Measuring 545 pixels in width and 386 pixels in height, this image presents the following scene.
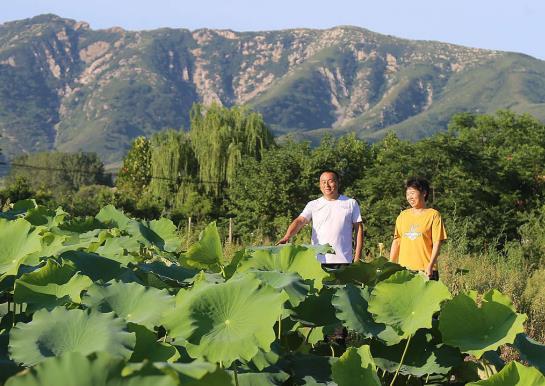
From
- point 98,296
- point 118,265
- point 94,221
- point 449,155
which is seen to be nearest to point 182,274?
point 118,265

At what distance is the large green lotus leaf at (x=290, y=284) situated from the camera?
6.19 feet

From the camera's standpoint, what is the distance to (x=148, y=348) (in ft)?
5.20

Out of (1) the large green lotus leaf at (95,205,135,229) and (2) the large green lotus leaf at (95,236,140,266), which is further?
(1) the large green lotus leaf at (95,205,135,229)

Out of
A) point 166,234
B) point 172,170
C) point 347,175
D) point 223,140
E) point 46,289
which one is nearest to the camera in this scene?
point 46,289

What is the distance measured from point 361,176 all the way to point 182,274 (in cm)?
2066

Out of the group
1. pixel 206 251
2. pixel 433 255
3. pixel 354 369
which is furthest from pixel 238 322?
pixel 433 255

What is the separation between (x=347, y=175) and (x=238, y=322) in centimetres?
2164

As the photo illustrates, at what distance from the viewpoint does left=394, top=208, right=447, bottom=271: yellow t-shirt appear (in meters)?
4.96

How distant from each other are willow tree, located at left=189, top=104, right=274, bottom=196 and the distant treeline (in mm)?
44

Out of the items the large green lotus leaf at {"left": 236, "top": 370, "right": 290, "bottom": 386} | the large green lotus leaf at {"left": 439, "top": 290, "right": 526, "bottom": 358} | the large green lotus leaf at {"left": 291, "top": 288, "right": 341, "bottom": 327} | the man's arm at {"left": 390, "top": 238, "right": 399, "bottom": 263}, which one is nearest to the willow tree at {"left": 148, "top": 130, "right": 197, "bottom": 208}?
the man's arm at {"left": 390, "top": 238, "right": 399, "bottom": 263}

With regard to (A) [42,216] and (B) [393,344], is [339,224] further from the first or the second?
(B) [393,344]

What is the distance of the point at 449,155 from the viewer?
1773cm

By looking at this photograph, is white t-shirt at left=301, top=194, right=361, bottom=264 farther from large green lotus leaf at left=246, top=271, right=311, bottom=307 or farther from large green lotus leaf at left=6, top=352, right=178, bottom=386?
large green lotus leaf at left=6, top=352, right=178, bottom=386

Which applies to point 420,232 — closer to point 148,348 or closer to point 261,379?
point 261,379
